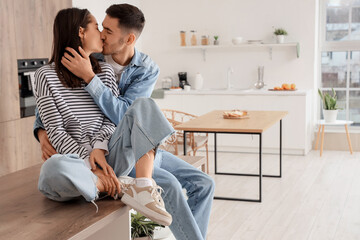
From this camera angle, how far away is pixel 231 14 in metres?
6.57

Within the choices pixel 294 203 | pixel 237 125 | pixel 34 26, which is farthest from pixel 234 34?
pixel 34 26

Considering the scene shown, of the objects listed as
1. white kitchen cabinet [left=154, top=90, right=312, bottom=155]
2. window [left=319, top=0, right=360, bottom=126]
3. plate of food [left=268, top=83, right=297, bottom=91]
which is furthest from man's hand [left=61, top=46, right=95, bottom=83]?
window [left=319, top=0, right=360, bottom=126]

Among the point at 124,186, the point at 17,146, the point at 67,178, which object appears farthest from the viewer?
the point at 17,146

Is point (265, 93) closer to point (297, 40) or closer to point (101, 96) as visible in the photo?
point (297, 40)

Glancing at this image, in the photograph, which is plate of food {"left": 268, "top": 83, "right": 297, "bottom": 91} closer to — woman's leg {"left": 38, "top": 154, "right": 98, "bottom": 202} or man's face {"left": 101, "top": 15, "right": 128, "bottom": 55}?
man's face {"left": 101, "top": 15, "right": 128, "bottom": 55}

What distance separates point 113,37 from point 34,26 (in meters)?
1.60

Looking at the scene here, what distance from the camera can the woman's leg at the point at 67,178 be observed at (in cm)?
184

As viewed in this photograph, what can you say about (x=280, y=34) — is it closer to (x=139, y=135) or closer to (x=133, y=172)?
(x=133, y=172)

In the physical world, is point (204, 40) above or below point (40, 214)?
above

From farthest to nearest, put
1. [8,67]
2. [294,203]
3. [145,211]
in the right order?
[294,203] → [8,67] → [145,211]

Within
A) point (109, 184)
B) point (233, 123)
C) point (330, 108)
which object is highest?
point (109, 184)

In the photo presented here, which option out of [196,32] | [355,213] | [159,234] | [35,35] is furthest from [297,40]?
Answer: [159,234]

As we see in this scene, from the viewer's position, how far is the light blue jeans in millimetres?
1871

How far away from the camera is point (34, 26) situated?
3830mm
